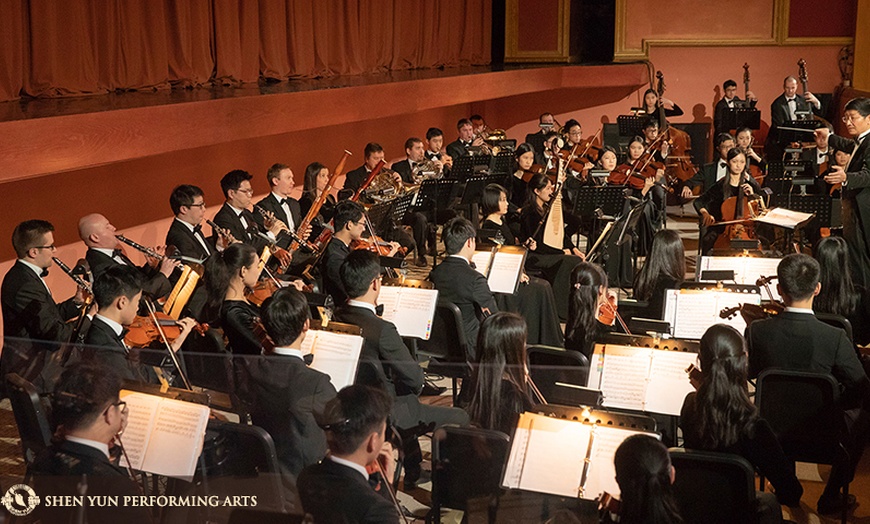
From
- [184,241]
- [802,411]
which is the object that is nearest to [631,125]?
[184,241]

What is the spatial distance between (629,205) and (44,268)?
4.89 m

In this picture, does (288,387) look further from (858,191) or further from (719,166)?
(719,166)

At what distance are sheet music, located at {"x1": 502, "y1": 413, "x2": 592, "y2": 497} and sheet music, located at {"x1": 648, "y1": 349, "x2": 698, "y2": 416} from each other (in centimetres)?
75

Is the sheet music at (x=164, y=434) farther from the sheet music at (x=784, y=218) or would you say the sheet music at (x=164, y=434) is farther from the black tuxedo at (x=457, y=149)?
the black tuxedo at (x=457, y=149)

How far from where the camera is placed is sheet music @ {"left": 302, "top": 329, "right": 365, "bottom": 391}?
162 inches

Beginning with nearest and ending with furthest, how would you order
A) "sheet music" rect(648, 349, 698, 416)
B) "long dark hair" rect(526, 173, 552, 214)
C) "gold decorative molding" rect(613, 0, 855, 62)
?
"sheet music" rect(648, 349, 698, 416), "long dark hair" rect(526, 173, 552, 214), "gold decorative molding" rect(613, 0, 855, 62)

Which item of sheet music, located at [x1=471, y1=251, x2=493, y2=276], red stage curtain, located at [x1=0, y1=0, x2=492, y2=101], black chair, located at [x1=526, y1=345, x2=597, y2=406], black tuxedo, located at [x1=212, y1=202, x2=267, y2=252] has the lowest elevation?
black chair, located at [x1=526, y1=345, x2=597, y2=406]

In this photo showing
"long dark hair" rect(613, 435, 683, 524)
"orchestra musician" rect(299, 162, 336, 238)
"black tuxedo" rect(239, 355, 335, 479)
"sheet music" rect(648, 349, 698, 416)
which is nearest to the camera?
"long dark hair" rect(613, 435, 683, 524)

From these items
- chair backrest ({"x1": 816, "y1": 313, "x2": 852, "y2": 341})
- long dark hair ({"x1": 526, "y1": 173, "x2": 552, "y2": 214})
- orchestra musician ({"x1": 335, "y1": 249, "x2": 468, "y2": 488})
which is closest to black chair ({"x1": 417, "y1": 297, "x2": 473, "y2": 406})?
orchestra musician ({"x1": 335, "y1": 249, "x2": 468, "y2": 488})

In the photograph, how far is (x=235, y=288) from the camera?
472 cm

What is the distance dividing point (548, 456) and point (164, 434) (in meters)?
1.36

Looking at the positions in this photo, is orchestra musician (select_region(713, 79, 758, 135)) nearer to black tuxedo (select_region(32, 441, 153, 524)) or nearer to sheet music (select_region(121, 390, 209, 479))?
sheet music (select_region(121, 390, 209, 479))

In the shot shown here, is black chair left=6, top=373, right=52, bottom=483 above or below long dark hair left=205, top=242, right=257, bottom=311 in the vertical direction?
below

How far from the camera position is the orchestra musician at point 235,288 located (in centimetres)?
459
